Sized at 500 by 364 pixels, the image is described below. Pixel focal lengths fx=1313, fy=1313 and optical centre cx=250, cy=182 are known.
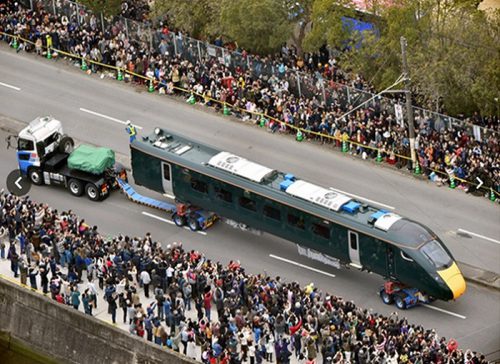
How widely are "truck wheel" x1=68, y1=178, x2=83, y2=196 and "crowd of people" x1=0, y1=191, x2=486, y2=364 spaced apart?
313 centimetres

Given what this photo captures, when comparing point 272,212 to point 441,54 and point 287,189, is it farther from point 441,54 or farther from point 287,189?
point 441,54

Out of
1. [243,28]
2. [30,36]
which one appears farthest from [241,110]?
[30,36]

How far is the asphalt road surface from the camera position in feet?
184

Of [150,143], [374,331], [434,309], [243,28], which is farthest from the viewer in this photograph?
[243,28]

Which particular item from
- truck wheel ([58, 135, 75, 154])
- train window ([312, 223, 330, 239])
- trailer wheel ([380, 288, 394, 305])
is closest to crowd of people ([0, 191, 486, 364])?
trailer wheel ([380, 288, 394, 305])

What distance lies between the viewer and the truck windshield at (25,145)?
63.4m

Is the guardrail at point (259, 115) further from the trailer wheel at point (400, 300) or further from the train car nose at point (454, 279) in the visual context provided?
the trailer wheel at point (400, 300)

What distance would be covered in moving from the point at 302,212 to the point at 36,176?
578 inches

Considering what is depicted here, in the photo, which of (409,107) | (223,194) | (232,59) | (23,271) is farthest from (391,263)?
(232,59)

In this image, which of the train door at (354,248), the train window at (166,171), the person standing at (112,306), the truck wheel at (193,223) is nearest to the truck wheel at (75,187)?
the train window at (166,171)

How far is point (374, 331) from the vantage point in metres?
51.0

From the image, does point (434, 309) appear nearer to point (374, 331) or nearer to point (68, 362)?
point (374, 331)

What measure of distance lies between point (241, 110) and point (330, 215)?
15336mm

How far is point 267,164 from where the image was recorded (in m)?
66.0
